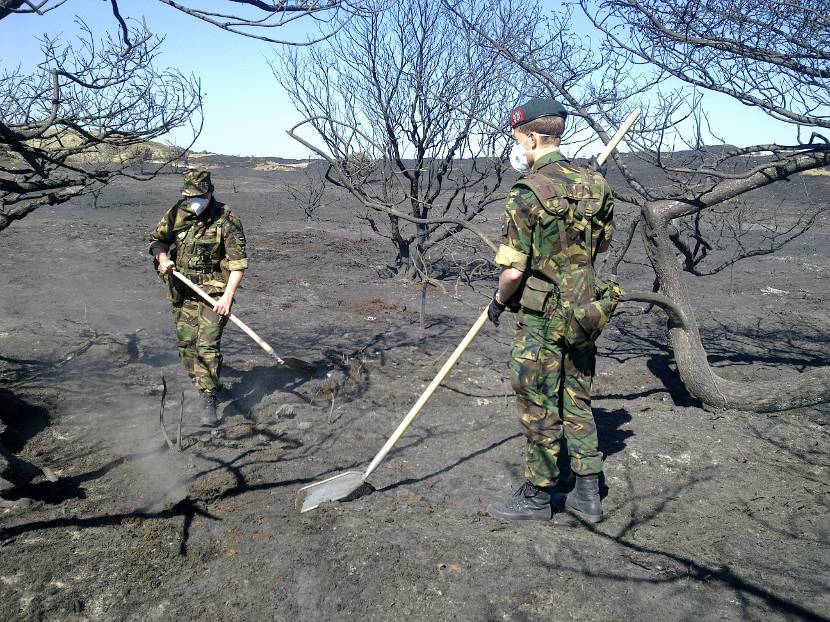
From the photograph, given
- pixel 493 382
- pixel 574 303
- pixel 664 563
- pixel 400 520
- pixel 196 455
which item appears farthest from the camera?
pixel 493 382

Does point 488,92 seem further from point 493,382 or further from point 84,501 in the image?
point 84,501

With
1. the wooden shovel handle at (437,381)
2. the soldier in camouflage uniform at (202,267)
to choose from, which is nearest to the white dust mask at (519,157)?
the wooden shovel handle at (437,381)

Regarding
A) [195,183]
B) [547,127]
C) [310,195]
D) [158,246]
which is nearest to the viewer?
[547,127]

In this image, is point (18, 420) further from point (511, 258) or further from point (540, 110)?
point (540, 110)

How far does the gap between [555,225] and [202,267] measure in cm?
268

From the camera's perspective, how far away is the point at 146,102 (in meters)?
4.80

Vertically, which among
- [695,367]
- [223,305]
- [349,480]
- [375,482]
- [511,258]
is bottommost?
[375,482]

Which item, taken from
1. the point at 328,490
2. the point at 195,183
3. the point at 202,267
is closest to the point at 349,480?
the point at 328,490

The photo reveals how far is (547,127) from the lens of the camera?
3115mm

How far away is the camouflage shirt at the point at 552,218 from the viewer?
2.98 m

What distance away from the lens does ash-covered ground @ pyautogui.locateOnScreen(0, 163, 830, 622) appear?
2.62 meters

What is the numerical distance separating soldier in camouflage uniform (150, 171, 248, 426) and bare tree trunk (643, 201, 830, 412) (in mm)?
2998

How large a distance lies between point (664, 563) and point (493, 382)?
2780mm

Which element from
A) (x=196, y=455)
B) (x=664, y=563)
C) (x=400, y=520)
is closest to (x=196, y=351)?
(x=196, y=455)
